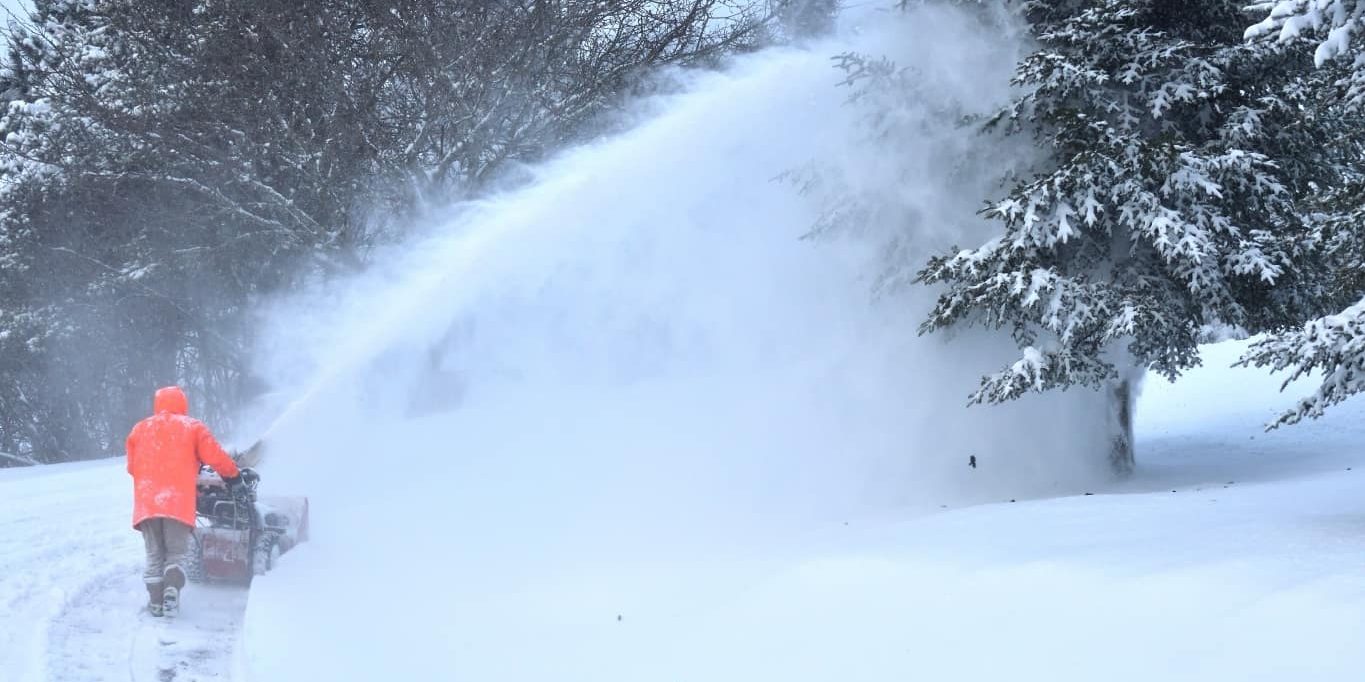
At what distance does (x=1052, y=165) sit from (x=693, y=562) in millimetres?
6053

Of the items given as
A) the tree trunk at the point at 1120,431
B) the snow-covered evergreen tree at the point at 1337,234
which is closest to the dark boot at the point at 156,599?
the snow-covered evergreen tree at the point at 1337,234

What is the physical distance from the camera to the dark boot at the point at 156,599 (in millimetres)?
7211

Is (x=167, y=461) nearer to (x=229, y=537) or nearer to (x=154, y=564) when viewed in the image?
(x=154, y=564)

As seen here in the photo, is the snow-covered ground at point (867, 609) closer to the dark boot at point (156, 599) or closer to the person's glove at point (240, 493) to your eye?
the dark boot at point (156, 599)

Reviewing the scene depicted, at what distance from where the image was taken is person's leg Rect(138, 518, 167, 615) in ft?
23.7

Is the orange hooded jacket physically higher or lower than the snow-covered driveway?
higher

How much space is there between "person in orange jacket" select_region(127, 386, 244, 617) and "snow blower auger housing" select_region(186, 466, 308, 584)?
1.63ft

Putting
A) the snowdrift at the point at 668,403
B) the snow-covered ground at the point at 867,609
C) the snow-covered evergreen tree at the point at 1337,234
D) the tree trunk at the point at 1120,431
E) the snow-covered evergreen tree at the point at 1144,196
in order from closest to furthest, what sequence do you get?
the snow-covered ground at the point at 867,609, the snow-covered evergreen tree at the point at 1337,234, the snowdrift at the point at 668,403, the snow-covered evergreen tree at the point at 1144,196, the tree trunk at the point at 1120,431

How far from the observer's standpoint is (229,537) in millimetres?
7969

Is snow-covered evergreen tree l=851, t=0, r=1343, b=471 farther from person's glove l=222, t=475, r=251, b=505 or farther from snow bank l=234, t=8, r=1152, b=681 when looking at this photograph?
person's glove l=222, t=475, r=251, b=505

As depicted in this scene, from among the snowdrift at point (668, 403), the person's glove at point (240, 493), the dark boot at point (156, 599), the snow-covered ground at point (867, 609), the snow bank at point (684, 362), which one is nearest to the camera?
the snow-covered ground at point (867, 609)

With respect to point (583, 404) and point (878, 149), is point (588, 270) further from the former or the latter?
point (878, 149)

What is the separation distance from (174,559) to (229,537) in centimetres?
72

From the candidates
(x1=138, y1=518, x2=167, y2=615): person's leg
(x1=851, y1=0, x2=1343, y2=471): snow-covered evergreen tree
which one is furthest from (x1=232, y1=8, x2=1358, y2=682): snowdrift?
(x1=851, y1=0, x2=1343, y2=471): snow-covered evergreen tree
